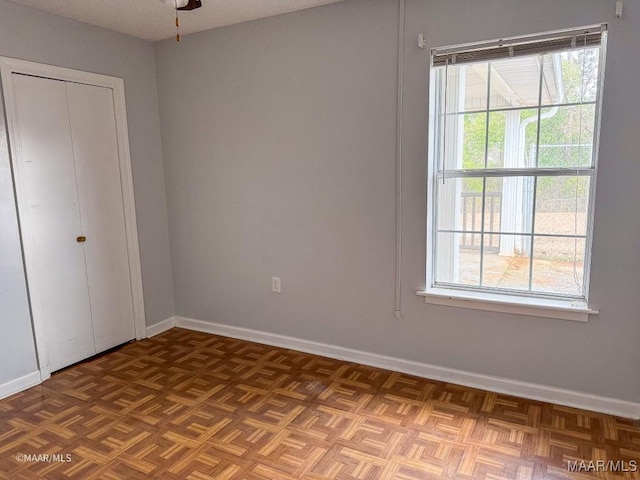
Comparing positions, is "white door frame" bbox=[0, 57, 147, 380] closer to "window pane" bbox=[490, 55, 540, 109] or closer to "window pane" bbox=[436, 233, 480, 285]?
"window pane" bbox=[436, 233, 480, 285]

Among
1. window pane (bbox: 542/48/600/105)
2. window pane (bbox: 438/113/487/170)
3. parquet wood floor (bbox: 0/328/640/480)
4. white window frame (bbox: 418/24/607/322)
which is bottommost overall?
parquet wood floor (bbox: 0/328/640/480)

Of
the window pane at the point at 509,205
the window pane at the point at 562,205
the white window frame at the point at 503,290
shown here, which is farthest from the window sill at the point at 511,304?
the window pane at the point at 562,205

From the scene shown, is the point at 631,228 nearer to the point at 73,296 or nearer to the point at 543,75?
the point at 543,75

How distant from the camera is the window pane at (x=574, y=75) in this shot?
90.3 inches

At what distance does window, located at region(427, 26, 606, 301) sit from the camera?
2.36m

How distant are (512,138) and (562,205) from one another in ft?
1.55

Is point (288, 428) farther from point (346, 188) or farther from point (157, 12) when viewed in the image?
point (157, 12)

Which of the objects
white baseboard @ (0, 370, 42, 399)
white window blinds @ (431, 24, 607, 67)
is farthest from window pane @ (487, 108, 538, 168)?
white baseboard @ (0, 370, 42, 399)

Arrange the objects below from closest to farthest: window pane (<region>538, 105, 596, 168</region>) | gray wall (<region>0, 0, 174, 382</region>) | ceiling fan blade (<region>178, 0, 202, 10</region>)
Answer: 1. window pane (<region>538, 105, 596, 168</region>)
2. ceiling fan blade (<region>178, 0, 202, 10</region>)
3. gray wall (<region>0, 0, 174, 382</region>)

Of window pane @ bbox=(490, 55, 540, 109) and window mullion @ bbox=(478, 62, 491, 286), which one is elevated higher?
window pane @ bbox=(490, 55, 540, 109)

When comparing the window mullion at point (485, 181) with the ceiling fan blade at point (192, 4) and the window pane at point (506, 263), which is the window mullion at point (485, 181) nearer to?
the window pane at point (506, 263)

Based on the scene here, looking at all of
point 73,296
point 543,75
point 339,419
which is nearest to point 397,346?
point 339,419

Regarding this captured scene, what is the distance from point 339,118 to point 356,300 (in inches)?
49.0

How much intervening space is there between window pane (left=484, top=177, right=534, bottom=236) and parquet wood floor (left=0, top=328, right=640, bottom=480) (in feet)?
3.33
